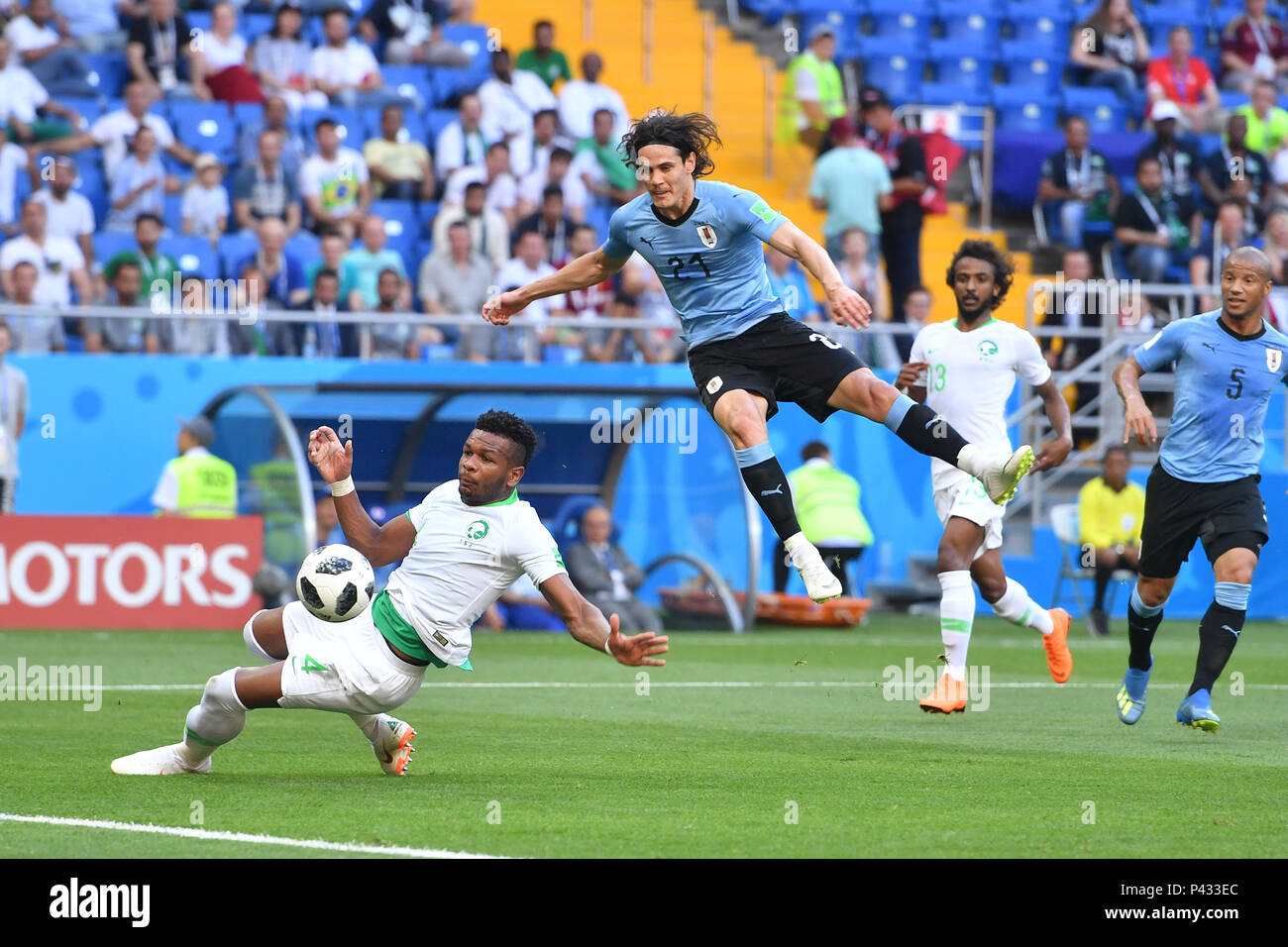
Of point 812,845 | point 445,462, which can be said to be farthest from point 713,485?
point 812,845

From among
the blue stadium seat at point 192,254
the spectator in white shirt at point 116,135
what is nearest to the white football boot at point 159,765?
the blue stadium seat at point 192,254

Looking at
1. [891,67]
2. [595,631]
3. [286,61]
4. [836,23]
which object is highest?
[836,23]

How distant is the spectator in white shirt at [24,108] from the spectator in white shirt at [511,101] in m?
4.14

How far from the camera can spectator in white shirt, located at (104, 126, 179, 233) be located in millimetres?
18109

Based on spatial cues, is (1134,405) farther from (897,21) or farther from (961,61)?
(897,21)

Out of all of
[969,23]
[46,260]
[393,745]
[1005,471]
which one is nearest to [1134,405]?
[1005,471]

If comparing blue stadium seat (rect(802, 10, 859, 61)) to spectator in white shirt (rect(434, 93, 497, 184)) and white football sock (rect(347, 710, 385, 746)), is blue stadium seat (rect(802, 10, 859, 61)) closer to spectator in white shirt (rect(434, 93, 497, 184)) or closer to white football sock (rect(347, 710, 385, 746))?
spectator in white shirt (rect(434, 93, 497, 184))

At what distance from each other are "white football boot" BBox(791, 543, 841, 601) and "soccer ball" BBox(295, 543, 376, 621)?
1.89m

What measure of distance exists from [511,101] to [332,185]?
254cm

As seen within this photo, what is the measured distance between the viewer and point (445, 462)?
17.3 metres

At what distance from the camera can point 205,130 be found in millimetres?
18984

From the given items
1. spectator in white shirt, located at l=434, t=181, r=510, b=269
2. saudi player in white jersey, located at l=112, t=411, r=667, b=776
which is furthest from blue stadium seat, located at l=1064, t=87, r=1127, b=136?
saudi player in white jersey, located at l=112, t=411, r=667, b=776

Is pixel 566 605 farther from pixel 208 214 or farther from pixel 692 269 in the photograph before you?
pixel 208 214

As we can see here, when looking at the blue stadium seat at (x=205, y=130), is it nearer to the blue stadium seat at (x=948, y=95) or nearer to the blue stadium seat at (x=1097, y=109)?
the blue stadium seat at (x=948, y=95)
